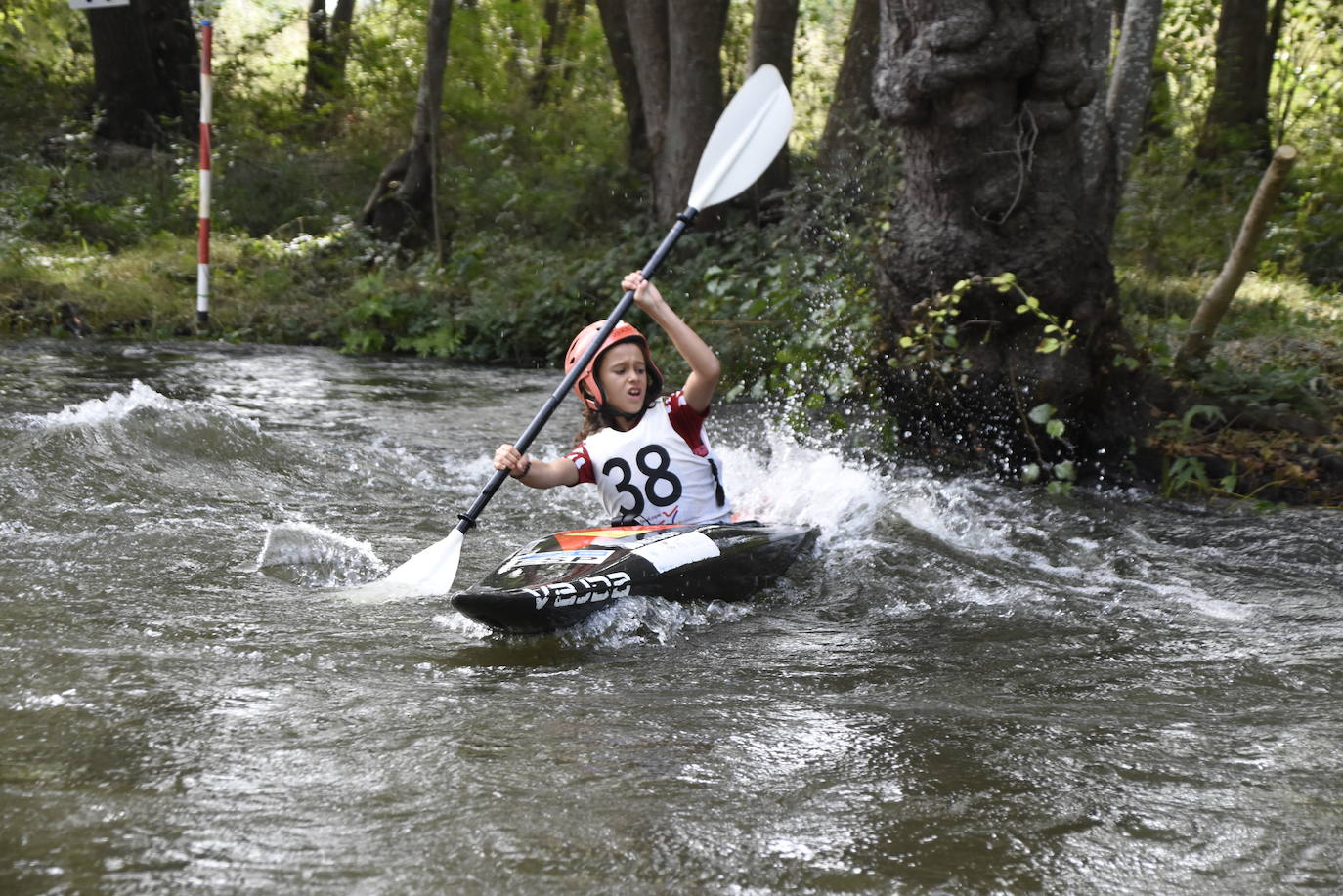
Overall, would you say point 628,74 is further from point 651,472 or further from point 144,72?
point 651,472

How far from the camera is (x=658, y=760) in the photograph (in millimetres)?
2891

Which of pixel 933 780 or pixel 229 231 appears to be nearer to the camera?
pixel 933 780

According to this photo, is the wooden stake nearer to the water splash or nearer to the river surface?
the river surface

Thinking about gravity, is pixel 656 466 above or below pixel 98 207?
below

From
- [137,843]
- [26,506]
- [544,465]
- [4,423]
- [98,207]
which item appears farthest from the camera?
[98,207]

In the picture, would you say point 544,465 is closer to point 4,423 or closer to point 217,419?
point 217,419

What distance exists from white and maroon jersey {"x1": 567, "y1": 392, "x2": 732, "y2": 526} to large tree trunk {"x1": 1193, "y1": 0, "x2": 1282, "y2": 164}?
32.2 ft

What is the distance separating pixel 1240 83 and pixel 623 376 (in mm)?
10623

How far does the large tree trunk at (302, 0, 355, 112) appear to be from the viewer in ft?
55.7

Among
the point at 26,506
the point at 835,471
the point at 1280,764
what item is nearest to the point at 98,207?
the point at 26,506

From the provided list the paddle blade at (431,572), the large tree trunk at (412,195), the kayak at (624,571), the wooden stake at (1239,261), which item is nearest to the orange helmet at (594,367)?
the kayak at (624,571)

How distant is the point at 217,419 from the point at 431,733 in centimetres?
421

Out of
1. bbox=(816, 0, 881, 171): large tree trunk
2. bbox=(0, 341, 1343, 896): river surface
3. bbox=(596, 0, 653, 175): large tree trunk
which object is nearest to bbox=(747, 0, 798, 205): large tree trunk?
bbox=(816, 0, 881, 171): large tree trunk

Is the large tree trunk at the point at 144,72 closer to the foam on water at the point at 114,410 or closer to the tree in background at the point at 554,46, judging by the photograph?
the tree in background at the point at 554,46
